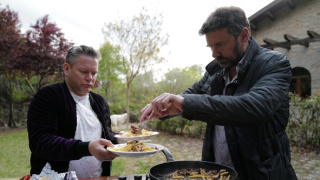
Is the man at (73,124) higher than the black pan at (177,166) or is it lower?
higher

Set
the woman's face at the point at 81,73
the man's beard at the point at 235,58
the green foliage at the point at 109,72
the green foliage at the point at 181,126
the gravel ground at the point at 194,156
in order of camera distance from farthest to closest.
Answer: the green foliage at the point at 109,72 < the green foliage at the point at 181,126 < the gravel ground at the point at 194,156 < the woman's face at the point at 81,73 < the man's beard at the point at 235,58

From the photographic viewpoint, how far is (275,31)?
11.2 m

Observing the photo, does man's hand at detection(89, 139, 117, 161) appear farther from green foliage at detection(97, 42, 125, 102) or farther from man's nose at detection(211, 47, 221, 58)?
green foliage at detection(97, 42, 125, 102)

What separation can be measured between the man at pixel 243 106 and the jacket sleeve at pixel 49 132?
67cm

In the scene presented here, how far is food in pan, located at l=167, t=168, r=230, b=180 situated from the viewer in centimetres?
150

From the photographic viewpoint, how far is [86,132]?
8.43 feet

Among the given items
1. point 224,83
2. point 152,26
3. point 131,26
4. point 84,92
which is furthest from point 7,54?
point 224,83

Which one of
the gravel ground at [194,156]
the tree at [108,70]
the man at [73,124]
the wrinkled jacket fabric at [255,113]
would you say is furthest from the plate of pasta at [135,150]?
the tree at [108,70]

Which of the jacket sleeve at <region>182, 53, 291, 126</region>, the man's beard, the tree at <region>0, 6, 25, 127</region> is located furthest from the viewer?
the tree at <region>0, 6, 25, 127</region>

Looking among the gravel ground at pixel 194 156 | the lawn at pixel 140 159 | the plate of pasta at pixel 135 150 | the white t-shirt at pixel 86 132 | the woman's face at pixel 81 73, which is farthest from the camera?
the lawn at pixel 140 159

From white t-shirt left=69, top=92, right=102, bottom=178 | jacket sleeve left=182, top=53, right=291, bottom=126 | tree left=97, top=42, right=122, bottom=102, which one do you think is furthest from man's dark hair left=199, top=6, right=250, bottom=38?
tree left=97, top=42, right=122, bottom=102

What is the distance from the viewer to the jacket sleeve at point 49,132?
79.5 inches

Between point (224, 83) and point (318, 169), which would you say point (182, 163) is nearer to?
point (224, 83)

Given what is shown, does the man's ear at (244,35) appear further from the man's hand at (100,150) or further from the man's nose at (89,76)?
the man's nose at (89,76)
